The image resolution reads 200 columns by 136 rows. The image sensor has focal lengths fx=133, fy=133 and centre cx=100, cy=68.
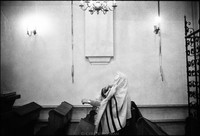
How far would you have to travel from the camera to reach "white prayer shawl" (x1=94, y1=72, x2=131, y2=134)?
212 cm

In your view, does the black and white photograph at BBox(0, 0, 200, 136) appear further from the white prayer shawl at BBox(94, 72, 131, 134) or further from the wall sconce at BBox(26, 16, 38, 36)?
the white prayer shawl at BBox(94, 72, 131, 134)

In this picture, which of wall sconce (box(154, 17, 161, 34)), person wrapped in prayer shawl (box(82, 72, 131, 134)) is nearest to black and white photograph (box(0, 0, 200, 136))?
wall sconce (box(154, 17, 161, 34))

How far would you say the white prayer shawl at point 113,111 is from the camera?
6.97 feet

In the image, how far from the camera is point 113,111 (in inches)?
85.5

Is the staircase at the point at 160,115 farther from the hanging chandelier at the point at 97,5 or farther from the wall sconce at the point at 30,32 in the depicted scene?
the hanging chandelier at the point at 97,5

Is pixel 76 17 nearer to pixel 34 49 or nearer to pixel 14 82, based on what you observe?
pixel 34 49

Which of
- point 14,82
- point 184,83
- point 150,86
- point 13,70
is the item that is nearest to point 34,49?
point 13,70

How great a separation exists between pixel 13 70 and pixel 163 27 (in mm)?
4030

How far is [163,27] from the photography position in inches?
137

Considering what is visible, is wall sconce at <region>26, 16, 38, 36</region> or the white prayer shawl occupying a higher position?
wall sconce at <region>26, 16, 38, 36</region>

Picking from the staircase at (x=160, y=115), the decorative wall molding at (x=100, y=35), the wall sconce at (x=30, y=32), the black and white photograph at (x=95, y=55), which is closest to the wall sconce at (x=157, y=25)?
the black and white photograph at (x=95, y=55)

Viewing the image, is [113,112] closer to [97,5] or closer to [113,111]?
[113,111]

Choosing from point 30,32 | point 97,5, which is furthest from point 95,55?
point 30,32

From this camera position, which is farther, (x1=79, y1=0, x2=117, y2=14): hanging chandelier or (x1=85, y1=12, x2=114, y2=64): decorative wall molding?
(x1=85, y1=12, x2=114, y2=64): decorative wall molding
